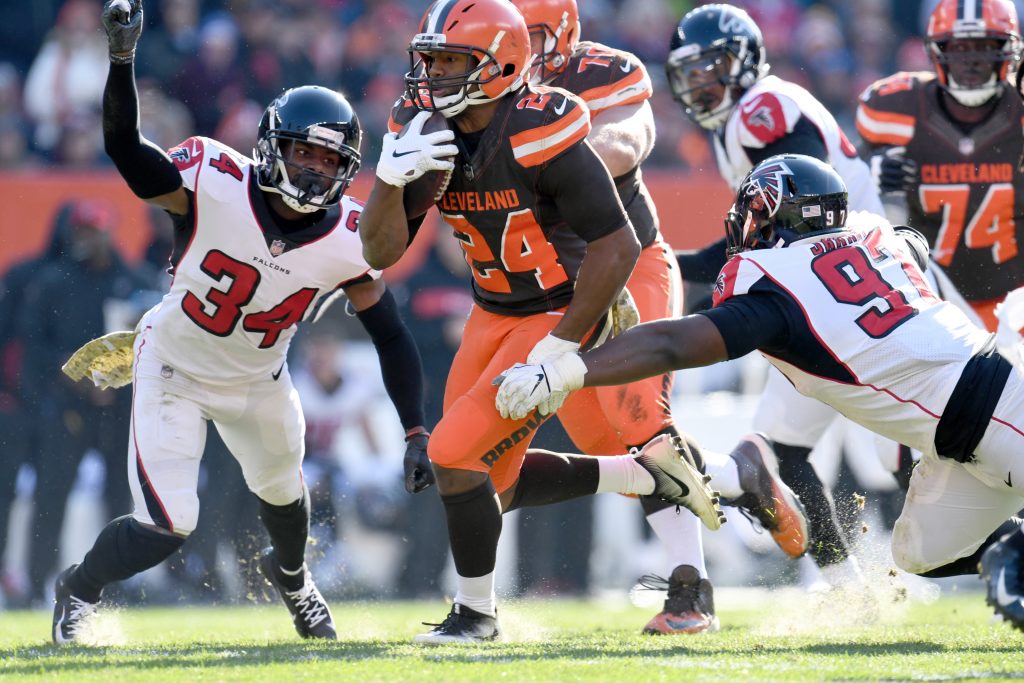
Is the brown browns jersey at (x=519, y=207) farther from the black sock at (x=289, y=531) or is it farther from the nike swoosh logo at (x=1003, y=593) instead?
the nike swoosh logo at (x=1003, y=593)

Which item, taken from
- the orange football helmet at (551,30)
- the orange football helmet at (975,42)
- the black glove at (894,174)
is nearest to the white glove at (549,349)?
the orange football helmet at (551,30)

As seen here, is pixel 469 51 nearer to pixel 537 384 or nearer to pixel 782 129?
pixel 537 384

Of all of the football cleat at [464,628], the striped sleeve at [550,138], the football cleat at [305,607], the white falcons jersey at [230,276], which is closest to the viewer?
the striped sleeve at [550,138]

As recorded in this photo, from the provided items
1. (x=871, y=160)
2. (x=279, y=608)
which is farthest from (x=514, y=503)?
(x=279, y=608)

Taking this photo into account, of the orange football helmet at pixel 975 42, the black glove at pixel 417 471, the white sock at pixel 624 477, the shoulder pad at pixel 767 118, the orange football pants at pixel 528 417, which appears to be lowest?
the white sock at pixel 624 477

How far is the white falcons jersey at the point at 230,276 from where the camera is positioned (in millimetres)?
4746

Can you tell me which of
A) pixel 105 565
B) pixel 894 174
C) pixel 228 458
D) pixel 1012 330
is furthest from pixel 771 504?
pixel 228 458

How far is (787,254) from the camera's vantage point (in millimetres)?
3996

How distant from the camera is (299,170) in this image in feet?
15.4

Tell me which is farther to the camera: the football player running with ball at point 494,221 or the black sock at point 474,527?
the black sock at point 474,527

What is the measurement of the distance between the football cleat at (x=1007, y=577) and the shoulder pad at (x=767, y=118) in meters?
2.27

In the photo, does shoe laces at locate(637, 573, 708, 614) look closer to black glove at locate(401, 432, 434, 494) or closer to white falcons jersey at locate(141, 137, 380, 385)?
black glove at locate(401, 432, 434, 494)

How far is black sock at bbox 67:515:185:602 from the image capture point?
4531 millimetres

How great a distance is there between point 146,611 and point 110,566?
312 centimetres
